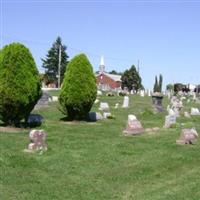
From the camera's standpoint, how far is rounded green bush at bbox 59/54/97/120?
20.0 metres

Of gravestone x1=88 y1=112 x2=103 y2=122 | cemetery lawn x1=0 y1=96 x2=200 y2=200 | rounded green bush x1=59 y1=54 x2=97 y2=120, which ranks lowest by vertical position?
cemetery lawn x1=0 y1=96 x2=200 y2=200

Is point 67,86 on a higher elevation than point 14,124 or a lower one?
higher

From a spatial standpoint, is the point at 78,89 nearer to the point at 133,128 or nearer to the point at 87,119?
the point at 87,119

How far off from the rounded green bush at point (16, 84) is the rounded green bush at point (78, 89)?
2960mm

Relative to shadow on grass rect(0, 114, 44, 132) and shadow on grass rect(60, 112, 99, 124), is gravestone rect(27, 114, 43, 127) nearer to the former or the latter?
shadow on grass rect(0, 114, 44, 132)

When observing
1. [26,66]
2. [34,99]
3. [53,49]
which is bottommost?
[34,99]

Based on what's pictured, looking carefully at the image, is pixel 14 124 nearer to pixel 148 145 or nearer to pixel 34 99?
pixel 34 99

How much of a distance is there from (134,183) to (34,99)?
8.42 meters

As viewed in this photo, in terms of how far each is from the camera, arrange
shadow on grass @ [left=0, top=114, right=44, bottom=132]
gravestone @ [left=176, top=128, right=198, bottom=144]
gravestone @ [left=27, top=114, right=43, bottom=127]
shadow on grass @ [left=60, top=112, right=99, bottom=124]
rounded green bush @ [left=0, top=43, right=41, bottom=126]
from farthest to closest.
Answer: shadow on grass @ [left=60, top=112, right=99, bottom=124], gravestone @ [left=27, top=114, right=43, bottom=127], shadow on grass @ [left=0, top=114, right=44, bottom=132], rounded green bush @ [left=0, top=43, right=41, bottom=126], gravestone @ [left=176, top=128, right=198, bottom=144]

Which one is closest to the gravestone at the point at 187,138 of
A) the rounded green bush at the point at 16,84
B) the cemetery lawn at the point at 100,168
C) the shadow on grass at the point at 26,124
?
the cemetery lawn at the point at 100,168

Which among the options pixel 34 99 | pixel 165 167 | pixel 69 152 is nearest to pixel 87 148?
pixel 69 152

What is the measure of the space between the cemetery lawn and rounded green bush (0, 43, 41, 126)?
131 centimetres

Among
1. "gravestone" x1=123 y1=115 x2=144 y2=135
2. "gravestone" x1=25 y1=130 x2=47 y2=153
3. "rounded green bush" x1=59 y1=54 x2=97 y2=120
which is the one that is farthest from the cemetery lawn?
"rounded green bush" x1=59 y1=54 x2=97 y2=120

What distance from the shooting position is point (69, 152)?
12.4m
